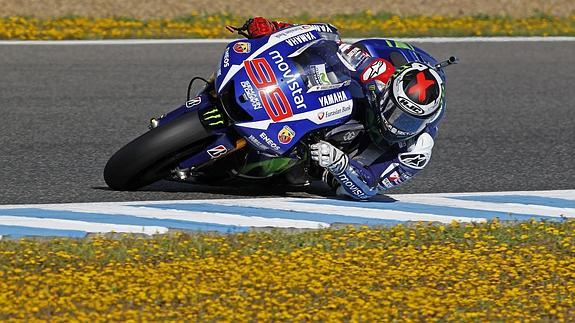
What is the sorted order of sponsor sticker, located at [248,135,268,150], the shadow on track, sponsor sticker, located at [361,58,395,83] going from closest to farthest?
sponsor sticker, located at [248,135,268,150], sponsor sticker, located at [361,58,395,83], the shadow on track

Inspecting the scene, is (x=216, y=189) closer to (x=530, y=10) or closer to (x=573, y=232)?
(x=573, y=232)

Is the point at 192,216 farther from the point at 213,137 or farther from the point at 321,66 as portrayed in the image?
the point at 321,66

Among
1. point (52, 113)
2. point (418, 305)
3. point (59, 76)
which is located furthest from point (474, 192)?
point (59, 76)

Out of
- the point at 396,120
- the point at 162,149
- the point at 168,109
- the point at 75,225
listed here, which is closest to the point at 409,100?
the point at 396,120

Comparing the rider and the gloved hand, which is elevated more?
the gloved hand

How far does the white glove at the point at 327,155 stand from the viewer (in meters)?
7.36

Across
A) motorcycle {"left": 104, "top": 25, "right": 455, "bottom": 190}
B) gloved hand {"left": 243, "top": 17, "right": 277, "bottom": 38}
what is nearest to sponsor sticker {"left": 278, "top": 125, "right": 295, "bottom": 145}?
motorcycle {"left": 104, "top": 25, "right": 455, "bottom": 190}

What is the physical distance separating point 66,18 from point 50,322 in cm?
863

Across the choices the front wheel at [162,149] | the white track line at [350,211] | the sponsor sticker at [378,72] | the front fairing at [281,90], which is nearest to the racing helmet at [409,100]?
the sponsor sticker at [378,72]

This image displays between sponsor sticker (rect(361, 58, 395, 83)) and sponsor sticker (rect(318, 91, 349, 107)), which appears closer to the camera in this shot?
sponsor sticker (rect(318, 91, 349, 107))

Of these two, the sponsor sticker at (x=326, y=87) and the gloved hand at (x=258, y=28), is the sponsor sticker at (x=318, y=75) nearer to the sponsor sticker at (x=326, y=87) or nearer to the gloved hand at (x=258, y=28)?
the sponsor sticker at (x=326, y=87)

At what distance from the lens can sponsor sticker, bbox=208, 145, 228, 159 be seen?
7.39 metres

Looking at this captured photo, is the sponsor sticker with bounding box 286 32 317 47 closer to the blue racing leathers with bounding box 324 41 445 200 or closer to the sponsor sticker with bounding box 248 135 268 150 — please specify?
the blue racing leathers with bounding box 324 41 445 200

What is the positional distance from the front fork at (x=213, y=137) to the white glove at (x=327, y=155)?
426mm
